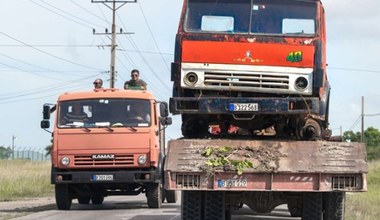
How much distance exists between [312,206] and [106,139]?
23.5ft

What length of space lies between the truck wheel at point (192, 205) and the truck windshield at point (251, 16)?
2682 millimetres

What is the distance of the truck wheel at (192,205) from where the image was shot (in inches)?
479

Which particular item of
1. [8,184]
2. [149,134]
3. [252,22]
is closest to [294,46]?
[252,22]

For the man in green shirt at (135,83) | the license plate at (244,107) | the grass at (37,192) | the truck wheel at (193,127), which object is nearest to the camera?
the license plate at (244,107)

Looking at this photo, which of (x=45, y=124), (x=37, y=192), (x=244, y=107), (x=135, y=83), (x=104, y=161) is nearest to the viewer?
(x=244, y=107)


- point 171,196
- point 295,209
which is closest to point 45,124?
point 171,196

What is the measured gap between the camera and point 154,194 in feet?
61.7

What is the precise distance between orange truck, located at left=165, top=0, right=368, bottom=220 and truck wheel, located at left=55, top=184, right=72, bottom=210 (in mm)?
6219

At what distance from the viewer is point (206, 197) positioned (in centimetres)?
1213

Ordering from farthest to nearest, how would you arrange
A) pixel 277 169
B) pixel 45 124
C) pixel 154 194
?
pixel 154 194 < pixel 45 124 < pixel 277 169

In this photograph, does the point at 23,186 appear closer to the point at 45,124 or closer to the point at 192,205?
the point at 45,124

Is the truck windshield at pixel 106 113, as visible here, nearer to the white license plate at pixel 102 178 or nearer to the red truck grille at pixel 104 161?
the red truck grille at pixel 104 161

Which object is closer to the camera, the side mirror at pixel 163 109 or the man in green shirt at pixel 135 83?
the side mirror at pixel 163 109

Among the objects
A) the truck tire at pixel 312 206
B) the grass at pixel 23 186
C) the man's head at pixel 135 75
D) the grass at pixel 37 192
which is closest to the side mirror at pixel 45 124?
the man's head at pixel 135 75
